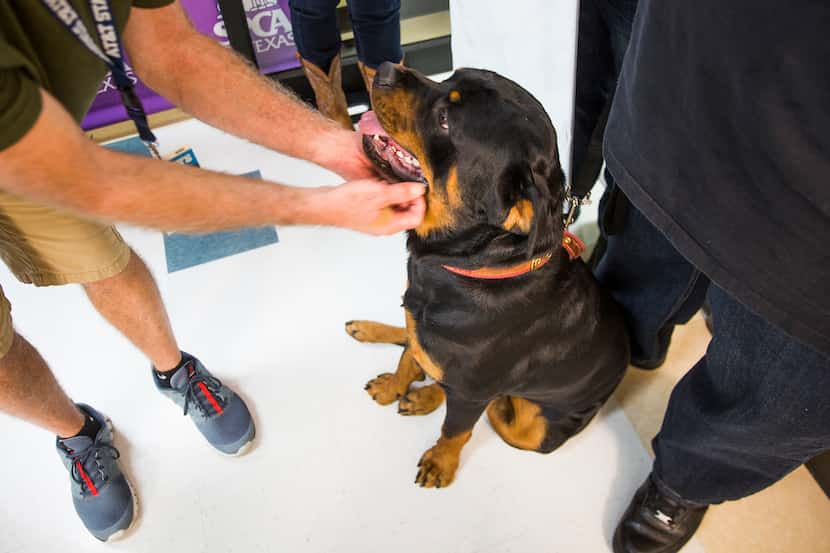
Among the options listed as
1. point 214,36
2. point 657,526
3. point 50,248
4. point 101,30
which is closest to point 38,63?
point 101,30

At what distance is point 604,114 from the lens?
1.83 m

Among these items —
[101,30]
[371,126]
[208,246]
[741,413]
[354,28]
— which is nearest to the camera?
[101,30]

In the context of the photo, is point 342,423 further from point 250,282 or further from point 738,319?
point 738,319

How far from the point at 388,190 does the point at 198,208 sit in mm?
439

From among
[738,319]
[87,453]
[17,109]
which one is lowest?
[87,453]

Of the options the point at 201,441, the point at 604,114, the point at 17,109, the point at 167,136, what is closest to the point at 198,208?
the point at 17,109

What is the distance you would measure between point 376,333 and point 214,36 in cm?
222

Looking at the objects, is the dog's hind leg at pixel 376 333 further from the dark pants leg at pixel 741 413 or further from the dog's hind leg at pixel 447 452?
the dark pants leg at pixel 741 413

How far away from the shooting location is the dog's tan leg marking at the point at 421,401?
2025 mm

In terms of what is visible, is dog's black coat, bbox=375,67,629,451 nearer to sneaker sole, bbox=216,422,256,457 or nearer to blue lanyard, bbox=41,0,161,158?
blue lanyard, bbox=41,0,161,158

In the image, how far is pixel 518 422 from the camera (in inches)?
74.9

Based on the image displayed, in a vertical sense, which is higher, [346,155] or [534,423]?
[346,155]

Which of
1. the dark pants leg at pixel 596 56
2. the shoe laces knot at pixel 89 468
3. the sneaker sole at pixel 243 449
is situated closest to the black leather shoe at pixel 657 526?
the dark pants leg at pixel 596 56

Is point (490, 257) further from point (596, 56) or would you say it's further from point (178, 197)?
point (596, 56)
